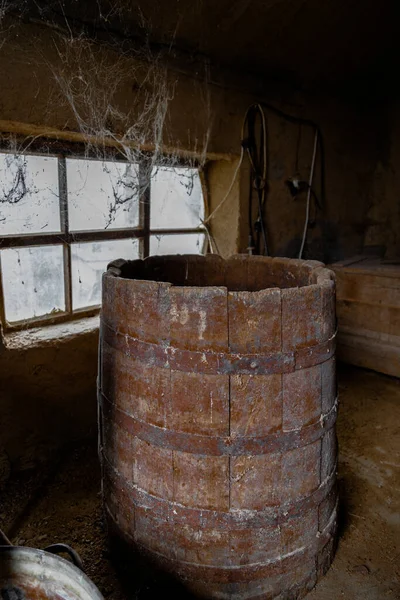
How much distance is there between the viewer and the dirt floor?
1.64m

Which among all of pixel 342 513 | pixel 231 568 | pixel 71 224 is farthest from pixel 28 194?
pixel 342 513

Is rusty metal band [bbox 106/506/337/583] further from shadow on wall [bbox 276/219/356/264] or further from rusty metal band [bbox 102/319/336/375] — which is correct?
shadow on wall [bbox 276/219/356/264]

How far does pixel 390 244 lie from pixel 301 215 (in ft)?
4.61

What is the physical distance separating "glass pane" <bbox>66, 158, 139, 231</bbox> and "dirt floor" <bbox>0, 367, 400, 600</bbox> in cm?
141

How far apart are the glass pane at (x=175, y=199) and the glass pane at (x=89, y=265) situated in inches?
13.1

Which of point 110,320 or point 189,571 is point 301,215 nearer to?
point 110,320

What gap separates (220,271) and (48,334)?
1.05 metres

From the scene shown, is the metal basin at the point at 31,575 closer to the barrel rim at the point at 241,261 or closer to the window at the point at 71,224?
the barrel rim at the point at 241,261

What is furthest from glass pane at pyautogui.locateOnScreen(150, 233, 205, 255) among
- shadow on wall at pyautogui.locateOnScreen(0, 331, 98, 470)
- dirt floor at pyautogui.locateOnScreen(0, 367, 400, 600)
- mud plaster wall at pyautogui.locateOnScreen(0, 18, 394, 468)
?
dirt floor at pyautogui.locateOnScreen(0, 367, 400, 600)

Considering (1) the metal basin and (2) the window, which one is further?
(2) the window

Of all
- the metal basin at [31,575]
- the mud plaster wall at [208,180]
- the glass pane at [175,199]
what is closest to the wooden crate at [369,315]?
the mud plaster wall at [208,180]

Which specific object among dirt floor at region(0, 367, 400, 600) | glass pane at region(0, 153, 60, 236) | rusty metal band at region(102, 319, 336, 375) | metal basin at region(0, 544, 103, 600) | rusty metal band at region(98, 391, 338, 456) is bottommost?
dirt floor at region(0, 367, 400, 600)

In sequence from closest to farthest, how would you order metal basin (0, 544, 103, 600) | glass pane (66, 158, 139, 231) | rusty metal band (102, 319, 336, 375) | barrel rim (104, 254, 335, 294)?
metal basin (0, 544, 103, 600) → rusty metal band (102, 319, 336, 375) → barrel rim (104, 254, 335, 294) → glass pane (66, 158, 139, 231)

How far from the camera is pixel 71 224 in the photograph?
2.42 meters
